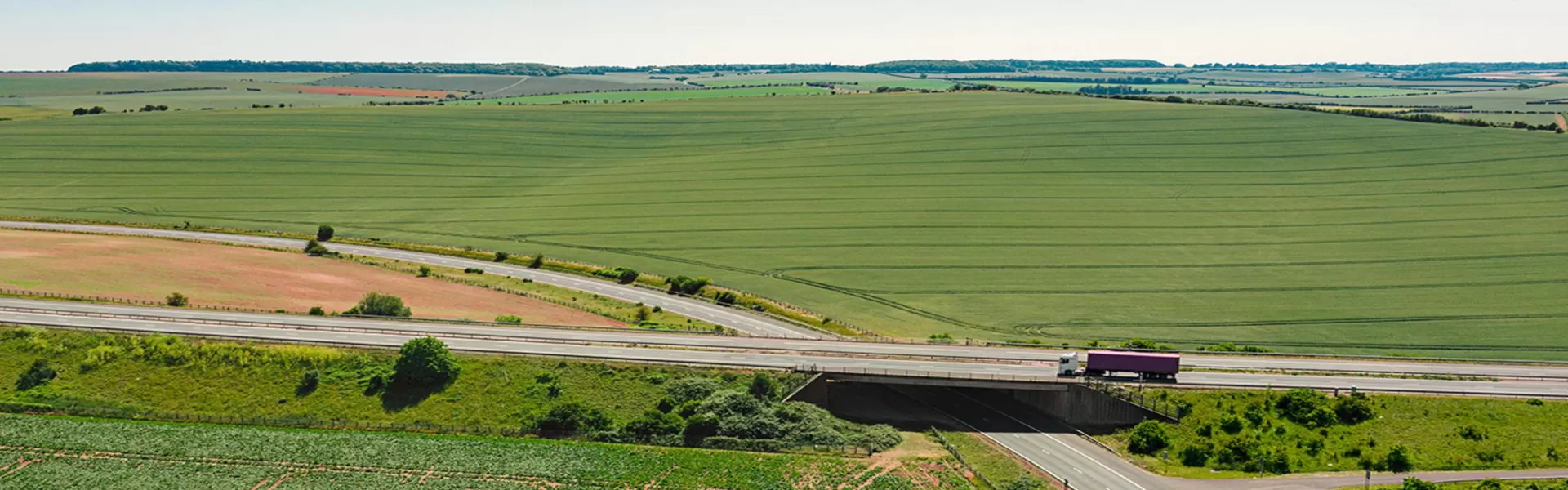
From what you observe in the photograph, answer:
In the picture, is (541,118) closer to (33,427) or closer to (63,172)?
(63,172)

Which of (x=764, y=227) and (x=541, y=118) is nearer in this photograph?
(x=764, y=227)

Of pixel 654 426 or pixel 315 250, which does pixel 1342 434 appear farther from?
pixel 315 250

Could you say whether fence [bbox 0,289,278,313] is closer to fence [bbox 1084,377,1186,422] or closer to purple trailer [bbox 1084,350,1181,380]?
purple trailer [bbox 1084,350,1181,380]

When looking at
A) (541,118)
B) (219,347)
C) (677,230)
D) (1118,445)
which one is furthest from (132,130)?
(1118,445)

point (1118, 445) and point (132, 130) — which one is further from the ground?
point (132, 130)

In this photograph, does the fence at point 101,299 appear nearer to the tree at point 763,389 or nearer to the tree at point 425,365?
the tree at point 425,365

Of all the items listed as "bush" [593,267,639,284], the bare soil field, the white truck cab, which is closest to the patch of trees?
the white truck cab

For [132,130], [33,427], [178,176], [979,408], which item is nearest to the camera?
[33,427]
